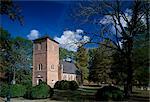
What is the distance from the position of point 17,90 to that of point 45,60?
22.5 meters

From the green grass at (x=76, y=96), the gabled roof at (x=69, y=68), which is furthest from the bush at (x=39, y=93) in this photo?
the gabled roof at (x=69, y=68)

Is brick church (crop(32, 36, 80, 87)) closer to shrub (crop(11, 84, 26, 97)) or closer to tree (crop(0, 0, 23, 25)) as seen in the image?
shrub (crop(11, 84, 26, 97))

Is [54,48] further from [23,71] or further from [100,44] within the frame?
[100,44]

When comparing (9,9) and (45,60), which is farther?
(45,60)

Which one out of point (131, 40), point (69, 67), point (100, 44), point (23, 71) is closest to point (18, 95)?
point (100, 44)

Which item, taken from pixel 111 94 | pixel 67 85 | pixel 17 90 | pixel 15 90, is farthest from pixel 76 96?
pixel 67 85

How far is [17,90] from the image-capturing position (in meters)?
32.2

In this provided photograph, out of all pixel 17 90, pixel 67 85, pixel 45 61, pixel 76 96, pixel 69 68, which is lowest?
pixel 76 96

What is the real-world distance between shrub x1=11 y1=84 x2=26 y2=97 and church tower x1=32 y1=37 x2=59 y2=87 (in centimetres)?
2091

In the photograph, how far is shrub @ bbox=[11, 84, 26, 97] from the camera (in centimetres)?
3175

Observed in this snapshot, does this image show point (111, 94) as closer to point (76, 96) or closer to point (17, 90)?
point (76, 96)

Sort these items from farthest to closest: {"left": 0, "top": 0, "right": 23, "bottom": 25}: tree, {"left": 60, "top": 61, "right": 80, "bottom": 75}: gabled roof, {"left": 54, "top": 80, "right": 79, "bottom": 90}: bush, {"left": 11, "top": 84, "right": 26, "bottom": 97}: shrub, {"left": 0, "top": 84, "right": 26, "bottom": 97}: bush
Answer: {"left": 60, "top": 61, "right": 80, "bottom": 75}: gabled roof < {"left": 54, "top": 80, "right": 79, "bottom": 90}: bush < {"left": 11, "top": 84, "right": 26, "bottom": 97}: shrub < {"left": 0, "top": 84, "right": 26, "bottom": 97}: bush < {"left": 0, "top": 0, "right": 23, "bottom": 25}: tree

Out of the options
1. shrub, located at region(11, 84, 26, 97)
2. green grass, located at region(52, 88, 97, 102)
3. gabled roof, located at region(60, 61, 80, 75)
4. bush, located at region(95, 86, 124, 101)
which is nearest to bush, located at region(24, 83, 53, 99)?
green grass, located at region(52, 88, 97, 102)

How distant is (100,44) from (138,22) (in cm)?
423
